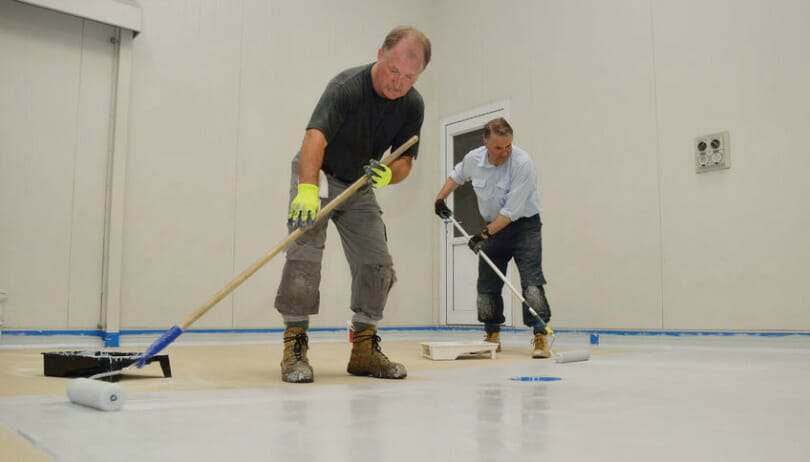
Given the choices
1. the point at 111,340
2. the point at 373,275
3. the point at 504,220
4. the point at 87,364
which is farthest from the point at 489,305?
the point at 111,340

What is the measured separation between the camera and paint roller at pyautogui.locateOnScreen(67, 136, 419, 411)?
1618mm

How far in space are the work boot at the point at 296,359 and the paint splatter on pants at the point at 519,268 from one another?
1750 millimetres

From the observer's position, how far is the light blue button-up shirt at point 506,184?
385 centimetres

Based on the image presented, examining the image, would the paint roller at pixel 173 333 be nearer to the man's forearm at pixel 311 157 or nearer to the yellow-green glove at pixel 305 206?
the yellow-green glove at pixel 305 206

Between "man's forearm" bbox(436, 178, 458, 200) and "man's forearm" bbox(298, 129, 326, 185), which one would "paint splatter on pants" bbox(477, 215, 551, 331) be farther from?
"man's forearm" bbox(298, 129, 326, 185)

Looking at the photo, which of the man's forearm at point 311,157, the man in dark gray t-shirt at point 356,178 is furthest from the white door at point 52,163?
the man's forearm at point 311,157

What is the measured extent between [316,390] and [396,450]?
97 centimetres

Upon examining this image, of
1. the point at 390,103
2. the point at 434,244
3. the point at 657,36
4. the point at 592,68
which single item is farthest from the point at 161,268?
the point at 657,36

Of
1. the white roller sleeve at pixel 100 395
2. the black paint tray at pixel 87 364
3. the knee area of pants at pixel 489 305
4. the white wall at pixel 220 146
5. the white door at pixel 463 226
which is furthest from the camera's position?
the white door at pixel 463 226

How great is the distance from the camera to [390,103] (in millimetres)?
2549

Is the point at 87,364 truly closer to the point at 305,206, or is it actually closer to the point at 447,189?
the point at 305,206

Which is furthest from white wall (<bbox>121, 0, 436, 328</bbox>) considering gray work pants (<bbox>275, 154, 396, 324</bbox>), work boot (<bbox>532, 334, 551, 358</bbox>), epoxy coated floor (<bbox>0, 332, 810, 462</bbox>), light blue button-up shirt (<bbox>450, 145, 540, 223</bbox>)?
epoxy coated floor (<bbox>0, 332, 810, 462</bbox>)

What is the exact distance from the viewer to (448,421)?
1503 millimetres

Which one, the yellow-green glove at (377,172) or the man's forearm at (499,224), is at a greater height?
the yellow-green glove at (377,172)
